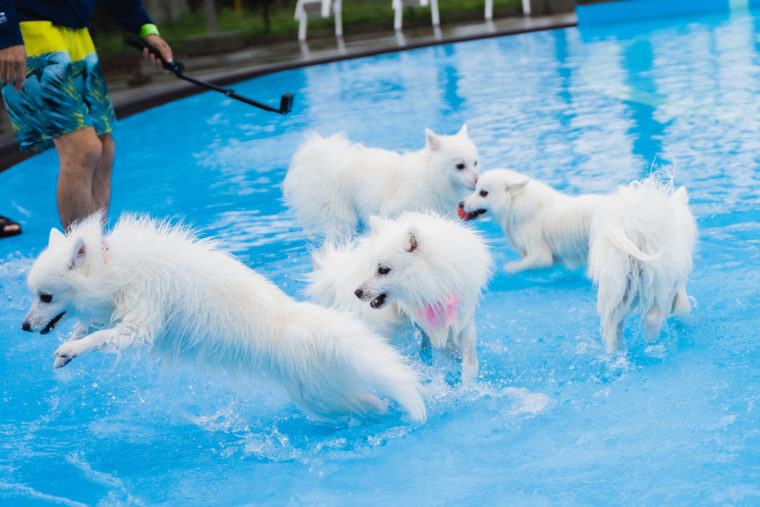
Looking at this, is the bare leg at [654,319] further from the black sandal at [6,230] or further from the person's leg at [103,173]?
the black sandal at [6,230]

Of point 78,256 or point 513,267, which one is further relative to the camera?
point 513,267

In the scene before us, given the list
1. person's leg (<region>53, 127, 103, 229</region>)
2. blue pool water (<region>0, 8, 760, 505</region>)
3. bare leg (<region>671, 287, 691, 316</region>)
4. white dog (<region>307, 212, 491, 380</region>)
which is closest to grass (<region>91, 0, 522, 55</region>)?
blue pool water (<region>0, 8, 760, 505</region>)

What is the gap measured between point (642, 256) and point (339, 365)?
1157mm

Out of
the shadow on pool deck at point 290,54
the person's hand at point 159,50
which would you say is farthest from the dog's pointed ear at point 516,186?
the shadow on pool deck at point 290,54

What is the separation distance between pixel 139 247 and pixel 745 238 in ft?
10.0

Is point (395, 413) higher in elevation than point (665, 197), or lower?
lower

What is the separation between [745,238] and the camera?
4.25 meters

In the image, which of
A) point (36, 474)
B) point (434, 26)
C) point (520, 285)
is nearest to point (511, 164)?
point (520, 285)

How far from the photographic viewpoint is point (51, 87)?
4145 millimetres

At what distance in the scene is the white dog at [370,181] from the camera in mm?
4395

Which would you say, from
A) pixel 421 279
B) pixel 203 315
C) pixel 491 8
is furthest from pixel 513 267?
pixel 491 8

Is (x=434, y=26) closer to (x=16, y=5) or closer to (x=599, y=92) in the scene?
(x=599, y=92)

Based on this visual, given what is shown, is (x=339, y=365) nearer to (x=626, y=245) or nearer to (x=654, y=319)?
(x=626, y=245)

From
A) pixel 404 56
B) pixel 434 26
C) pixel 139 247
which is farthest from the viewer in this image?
Result: pixel 434 26
